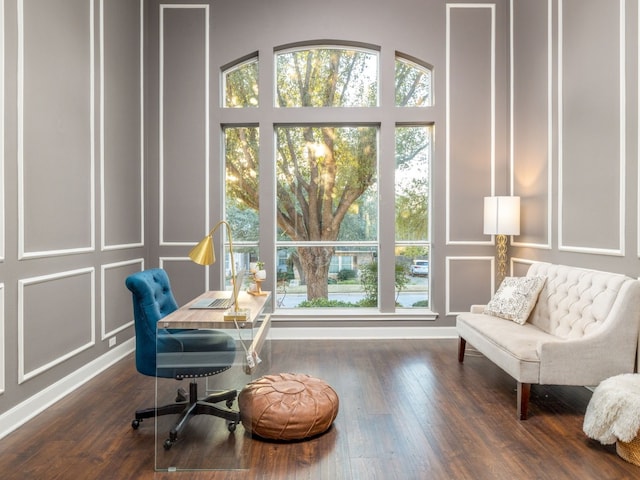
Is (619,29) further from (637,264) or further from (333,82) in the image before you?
(333,82)

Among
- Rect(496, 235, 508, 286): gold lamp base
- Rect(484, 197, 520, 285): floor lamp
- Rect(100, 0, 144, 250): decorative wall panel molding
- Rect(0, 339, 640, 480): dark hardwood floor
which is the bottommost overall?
Rect(0, 339, 640, 480): dark hardwood floor

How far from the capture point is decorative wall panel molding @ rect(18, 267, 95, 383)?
275 cm

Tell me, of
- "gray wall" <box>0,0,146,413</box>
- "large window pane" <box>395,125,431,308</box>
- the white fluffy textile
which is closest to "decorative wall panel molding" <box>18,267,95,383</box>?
"gray wall" <box>0,0,146,413</box>

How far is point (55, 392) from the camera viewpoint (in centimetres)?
305

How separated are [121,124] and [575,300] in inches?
165

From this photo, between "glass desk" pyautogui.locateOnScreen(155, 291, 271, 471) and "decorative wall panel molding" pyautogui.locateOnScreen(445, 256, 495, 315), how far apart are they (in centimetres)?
284

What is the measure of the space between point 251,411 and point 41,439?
1.22 m

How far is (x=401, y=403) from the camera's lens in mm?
3012

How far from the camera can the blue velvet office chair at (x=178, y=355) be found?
2328 mm

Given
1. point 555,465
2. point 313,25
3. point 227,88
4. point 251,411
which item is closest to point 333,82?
point 313,25

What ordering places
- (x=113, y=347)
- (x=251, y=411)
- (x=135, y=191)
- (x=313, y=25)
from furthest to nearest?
(x=313, y=25) → (x=135, y=191) → (x=113, y=347) → (x=251, y=411)

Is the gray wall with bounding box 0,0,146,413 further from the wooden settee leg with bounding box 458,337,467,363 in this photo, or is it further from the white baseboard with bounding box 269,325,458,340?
the wooden settee leg with bounding box 458,337,467,363

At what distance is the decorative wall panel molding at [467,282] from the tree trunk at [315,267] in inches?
53.2

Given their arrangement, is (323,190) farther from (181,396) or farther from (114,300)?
(181,396)
